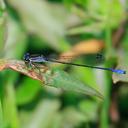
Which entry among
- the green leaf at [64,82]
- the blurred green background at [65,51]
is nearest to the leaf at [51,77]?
the green leaf at [64,82]

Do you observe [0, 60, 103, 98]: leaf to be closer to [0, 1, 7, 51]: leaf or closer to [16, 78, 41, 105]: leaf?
[0, 1, 7, 51]: leaf

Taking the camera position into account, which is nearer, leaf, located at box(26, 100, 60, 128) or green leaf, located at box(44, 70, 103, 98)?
green leaf, located at box(44, 70, 103, 98)

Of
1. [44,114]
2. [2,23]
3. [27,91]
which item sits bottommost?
[44,114]

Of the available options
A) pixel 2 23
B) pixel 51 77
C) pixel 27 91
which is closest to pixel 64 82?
pixel 51 77

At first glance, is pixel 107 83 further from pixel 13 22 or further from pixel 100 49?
pixel 13 22

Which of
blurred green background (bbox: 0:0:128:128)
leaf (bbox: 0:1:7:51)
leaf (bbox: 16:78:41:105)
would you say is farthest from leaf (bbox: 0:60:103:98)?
leaf (bbox: 16:78:41:105)

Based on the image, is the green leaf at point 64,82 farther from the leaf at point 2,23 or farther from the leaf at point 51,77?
the leaf at point 2,23

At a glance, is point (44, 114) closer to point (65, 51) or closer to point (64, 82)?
point (65, 51)

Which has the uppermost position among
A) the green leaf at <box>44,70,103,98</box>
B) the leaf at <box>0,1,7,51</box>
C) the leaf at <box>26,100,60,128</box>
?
the leaf at <box>0,1,7,51</box>
